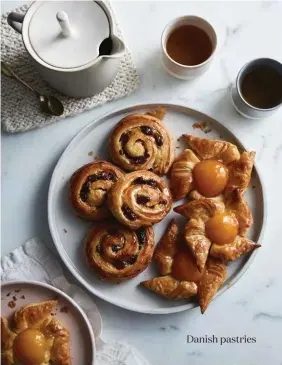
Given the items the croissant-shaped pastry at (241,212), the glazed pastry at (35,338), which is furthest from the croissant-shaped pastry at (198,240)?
the glazed pastry at (35,338)

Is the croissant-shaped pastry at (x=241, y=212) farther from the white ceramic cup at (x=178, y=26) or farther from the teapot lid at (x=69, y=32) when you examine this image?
the teapot lid at (x=69, y=32)

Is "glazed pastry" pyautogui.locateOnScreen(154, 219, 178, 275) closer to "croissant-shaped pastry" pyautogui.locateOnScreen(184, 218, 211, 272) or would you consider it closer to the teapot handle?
"croissant-shaped pastry" pyautogui.locateOnScreen(184, 218, 211, 272)

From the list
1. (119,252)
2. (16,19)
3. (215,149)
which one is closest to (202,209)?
(215,149)

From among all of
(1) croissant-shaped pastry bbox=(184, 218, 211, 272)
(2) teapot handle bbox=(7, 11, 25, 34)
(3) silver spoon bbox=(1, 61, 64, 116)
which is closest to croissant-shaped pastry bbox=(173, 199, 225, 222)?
(1) croissant-shaped pastry bbox=(184, 218, 211, 272)

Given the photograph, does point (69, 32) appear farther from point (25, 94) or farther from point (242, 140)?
point (242, 140)

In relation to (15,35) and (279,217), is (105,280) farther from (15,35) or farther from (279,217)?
(15,35)

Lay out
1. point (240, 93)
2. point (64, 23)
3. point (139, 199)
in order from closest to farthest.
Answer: point (64, 23), point (139, 199), point (240, 93)

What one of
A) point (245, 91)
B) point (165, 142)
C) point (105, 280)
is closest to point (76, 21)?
point (165, 142)
